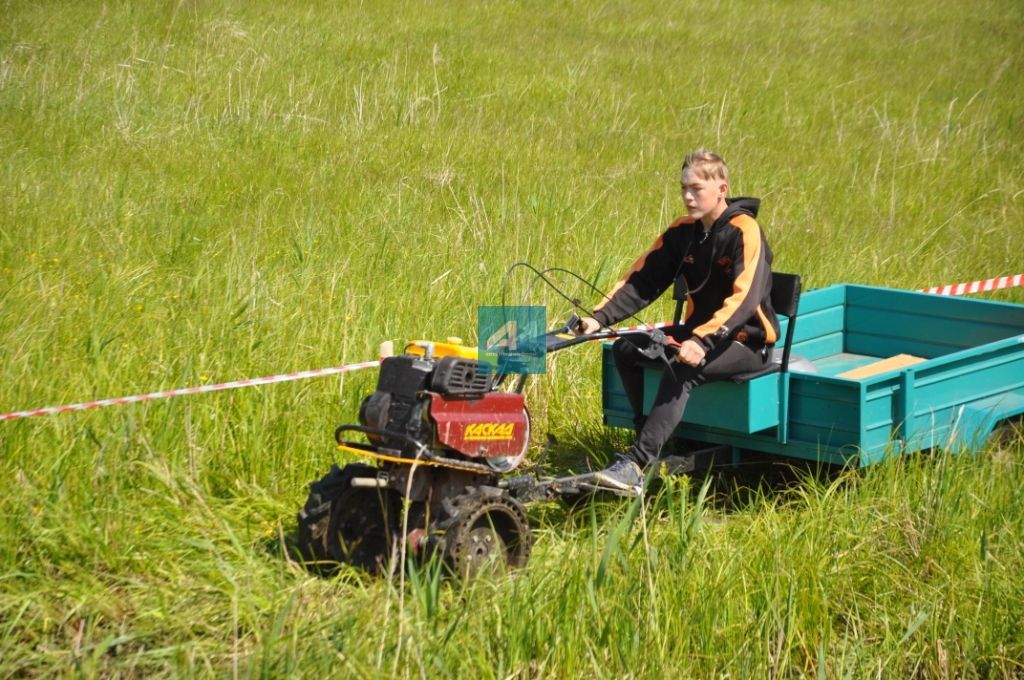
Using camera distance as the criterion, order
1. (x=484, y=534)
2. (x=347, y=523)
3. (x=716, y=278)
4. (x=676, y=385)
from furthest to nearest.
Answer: (x=716, y=278) < (x=676, y=385) < (x=347, y=523) < (x=484, y=534)

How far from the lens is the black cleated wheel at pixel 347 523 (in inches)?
179

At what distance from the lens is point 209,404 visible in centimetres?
539

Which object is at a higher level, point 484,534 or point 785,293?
point 785,293

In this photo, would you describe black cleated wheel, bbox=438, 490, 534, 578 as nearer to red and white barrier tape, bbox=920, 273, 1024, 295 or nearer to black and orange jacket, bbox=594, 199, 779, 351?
black and orange jacket, bbox=594, 199, 779, 351

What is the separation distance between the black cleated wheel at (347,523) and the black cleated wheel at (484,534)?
275mm

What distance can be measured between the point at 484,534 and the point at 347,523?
20.6 inches

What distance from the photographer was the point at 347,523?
4609mm

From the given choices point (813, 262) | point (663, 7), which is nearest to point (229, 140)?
point (813, 262)

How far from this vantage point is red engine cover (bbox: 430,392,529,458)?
4395 millimetres

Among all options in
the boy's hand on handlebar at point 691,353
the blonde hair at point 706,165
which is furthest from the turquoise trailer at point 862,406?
the blonde hair at point 706,165

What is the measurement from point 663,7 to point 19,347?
50.9 ft

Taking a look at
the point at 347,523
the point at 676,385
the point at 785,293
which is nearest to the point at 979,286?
the point at 785,293

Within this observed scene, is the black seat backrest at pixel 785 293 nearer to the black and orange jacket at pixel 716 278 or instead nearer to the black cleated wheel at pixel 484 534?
the black and orange jacket at pixel 716 278

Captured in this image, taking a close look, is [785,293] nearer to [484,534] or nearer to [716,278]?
Result: [716,278]
